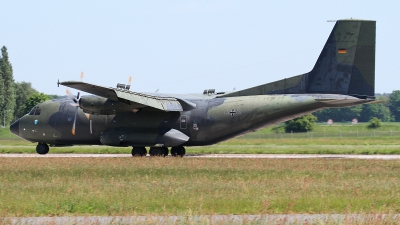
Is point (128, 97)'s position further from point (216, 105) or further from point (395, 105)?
point (395, 105)

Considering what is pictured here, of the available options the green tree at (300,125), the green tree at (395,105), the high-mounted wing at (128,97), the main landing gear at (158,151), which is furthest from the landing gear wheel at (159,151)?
the green tree at (395,105)

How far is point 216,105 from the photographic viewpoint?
32.6 metres

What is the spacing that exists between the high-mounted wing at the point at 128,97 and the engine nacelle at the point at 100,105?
1.24 feet

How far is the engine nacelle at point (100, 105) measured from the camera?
31.3 meters

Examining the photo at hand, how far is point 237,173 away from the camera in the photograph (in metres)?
23.8

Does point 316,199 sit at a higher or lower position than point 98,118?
lower

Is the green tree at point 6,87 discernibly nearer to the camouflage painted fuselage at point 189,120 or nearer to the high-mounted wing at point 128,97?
the camouflage painted fuselage at point 189,120

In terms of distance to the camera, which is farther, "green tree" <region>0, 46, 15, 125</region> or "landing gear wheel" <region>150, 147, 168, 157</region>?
"green tree" <region>0, 46, 15, 125</region>

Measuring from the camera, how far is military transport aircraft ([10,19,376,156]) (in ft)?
101

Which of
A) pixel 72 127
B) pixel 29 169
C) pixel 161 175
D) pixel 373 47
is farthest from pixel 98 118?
pixel 373 47

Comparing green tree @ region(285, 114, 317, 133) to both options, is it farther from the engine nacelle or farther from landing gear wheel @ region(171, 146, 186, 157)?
the engine nacelle

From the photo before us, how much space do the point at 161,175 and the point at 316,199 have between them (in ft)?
25.9

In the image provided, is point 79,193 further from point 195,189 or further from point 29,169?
point 29,169

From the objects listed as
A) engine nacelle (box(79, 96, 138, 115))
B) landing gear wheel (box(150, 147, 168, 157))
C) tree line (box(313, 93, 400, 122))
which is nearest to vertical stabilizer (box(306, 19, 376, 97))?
landing gear wheel (box(150, 147, 168, 157))
